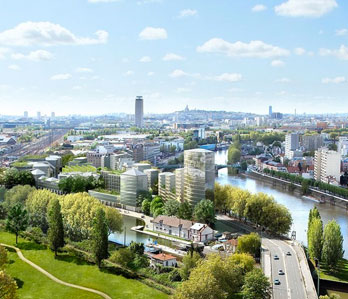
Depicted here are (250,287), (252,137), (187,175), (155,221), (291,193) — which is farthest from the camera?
(252,137)

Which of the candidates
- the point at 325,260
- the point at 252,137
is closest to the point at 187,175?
the point at 325,260

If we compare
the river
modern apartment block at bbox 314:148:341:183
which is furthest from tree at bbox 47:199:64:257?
modern apartment block at bbox 314:148:341:183

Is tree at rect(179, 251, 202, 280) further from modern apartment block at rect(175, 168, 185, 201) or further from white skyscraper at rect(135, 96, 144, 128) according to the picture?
white skyscraper at rect(135, 96, 144, 128)

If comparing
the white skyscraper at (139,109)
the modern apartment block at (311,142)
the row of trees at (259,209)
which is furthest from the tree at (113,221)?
the white skyscraper at (139,109)

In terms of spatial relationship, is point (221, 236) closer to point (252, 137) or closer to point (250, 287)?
point (250, 287)

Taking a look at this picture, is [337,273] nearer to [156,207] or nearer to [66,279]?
[66,279]

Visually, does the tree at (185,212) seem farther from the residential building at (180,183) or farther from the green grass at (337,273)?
the green grass at (337,273)

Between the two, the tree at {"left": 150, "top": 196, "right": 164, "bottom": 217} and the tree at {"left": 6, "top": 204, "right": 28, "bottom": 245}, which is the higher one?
the tree at {"left": 6, "top": 204, "right": 28, "bottom": 245}
